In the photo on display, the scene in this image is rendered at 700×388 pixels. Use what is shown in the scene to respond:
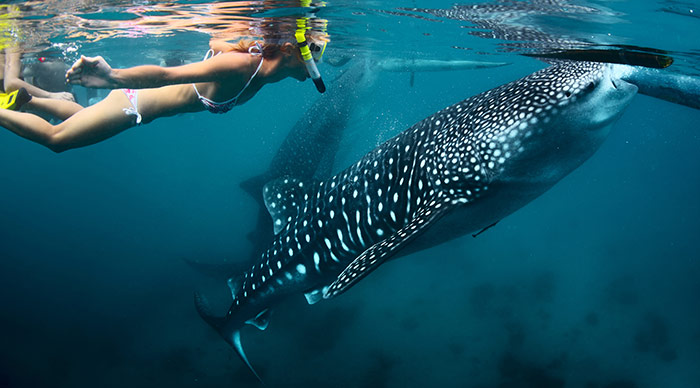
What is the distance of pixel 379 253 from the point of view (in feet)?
10.1

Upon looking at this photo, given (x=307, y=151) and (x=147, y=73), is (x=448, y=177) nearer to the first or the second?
(x=147, y=73)

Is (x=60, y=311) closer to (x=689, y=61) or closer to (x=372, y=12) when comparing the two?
(x=372, y=12)

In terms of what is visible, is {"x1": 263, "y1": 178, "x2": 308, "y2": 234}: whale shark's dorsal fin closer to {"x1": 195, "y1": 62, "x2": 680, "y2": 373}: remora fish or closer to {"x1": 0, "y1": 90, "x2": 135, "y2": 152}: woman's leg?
{"x1": 195, "y1": 62, "x2": 680, "y2": 373}: remora fish

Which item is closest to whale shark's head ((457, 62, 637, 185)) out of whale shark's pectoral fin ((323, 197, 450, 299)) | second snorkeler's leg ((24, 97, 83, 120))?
whale shark's pectoral fin ((323, 197, 450, 299))

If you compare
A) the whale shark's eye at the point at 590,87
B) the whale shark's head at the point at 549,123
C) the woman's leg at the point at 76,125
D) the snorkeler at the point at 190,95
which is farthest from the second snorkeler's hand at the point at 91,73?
the whale shark's eye at the point at 590,87

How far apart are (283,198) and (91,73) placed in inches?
102

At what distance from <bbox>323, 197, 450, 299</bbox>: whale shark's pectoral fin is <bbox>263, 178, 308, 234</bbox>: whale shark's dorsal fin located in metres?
2.21

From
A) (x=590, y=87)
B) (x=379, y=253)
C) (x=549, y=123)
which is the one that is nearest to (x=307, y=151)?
(x=379, y=253)

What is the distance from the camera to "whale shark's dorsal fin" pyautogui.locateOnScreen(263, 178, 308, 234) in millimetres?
5234

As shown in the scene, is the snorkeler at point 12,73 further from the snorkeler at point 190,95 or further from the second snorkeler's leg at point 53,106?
the snorkeler at point 190,95

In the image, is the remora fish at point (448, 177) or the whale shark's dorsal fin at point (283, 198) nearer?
the remora fish at point (448, 177)

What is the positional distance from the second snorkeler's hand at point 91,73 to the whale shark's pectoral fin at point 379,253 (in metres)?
2.70

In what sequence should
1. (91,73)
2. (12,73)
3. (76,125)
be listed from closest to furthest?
(91,73) → (76,125) → (12,73)

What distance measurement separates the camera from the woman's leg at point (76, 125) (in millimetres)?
4496
